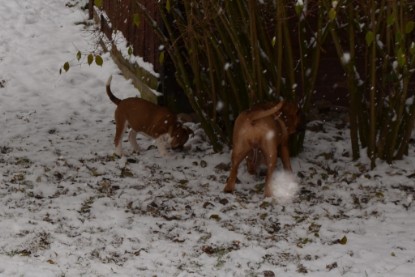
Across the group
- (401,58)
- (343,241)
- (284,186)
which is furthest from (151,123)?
(401,58)

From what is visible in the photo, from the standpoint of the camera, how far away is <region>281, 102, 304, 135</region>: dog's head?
6.15m

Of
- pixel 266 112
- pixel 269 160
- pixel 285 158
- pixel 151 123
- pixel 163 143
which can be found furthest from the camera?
pixel 163 143

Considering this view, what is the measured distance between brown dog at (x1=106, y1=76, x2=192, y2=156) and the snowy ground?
202 millimetres

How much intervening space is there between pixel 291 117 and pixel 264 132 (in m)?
0.53

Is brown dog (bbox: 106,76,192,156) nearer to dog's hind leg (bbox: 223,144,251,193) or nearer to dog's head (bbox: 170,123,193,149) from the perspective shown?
dog's head (bbox: 170,123,193,149)

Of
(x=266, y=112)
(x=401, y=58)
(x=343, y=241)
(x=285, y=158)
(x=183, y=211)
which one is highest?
(x=401, y=58)

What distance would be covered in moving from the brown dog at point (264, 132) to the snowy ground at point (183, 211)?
36cm

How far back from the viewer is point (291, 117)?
620 cm

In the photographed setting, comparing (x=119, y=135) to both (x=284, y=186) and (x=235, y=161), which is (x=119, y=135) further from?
(x=284, y=186)

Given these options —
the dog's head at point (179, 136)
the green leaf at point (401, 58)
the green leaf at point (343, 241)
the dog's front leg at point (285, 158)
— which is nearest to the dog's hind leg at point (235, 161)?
the dog's front leg at point (285, 158)

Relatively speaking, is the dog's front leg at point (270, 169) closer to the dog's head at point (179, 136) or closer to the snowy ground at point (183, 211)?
the snowy ground at point (183, 211)

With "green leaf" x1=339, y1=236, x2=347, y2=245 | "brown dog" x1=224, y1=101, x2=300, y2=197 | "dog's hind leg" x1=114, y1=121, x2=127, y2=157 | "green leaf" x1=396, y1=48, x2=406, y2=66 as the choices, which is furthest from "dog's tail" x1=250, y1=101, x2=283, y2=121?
"dog's hind leg" x1=114, y1=121, x2=127, y2=157

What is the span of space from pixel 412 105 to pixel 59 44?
841cm

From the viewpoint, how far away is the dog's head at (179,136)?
23.4 feet
